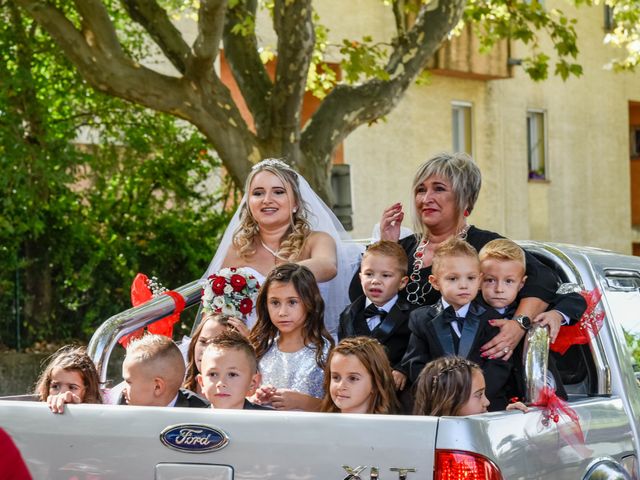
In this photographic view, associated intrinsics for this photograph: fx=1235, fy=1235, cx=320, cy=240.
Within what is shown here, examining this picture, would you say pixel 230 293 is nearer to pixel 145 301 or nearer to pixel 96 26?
A: pixel 145 301

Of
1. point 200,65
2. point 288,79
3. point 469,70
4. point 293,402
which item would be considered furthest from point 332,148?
point 469,70

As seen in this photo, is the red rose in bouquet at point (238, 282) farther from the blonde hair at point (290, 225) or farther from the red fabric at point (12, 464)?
the red fabric at point (12, 464)

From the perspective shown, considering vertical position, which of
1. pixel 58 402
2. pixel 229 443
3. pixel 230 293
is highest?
pixel 230 293

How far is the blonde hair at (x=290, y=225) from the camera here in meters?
6.22

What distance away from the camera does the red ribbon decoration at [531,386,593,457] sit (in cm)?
427

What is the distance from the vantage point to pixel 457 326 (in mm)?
4922

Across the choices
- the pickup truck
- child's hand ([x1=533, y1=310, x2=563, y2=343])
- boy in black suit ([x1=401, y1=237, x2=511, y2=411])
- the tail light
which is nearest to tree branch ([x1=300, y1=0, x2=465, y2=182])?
boy in black suit ([x1=401, y1=237, x2=511, y2=411])

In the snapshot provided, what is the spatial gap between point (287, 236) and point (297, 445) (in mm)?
2590

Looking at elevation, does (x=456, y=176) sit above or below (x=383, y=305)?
above

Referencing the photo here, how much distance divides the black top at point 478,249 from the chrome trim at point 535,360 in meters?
0.33

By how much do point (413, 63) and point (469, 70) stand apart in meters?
10.1

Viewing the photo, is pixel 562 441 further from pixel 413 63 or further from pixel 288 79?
pixel 413 63

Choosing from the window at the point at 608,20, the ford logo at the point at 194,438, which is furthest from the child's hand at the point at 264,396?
the window at the point at 608,20

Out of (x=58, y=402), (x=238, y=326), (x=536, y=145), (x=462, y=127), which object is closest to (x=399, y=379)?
(x=238, y=326)
